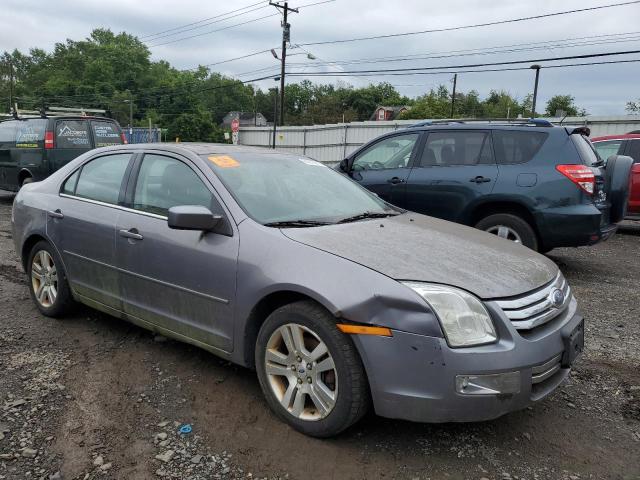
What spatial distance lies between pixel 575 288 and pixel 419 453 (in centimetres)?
388

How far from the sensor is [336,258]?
8.79ft

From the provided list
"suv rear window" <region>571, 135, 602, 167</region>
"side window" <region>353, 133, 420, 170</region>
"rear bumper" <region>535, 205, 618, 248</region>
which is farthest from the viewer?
"side window" <region>353, 133, 420, 170</region>

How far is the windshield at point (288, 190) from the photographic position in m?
3.30

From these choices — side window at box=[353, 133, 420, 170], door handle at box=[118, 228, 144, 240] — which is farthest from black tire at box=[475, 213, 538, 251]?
door handle at box=[118, 228, 144, 240]

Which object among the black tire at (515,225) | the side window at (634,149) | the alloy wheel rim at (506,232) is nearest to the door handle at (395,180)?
the black tire at (515,225)

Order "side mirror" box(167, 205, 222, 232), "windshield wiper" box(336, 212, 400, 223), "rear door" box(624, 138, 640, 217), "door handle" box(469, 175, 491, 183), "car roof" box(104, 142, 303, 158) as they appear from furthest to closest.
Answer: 1. "rear door" box(624, 138, 640, 217)
2. "door handle" box(469, 175, 491, 183)
3. "car roof" box(104, 142, 303, 158)
4. "windshield wiper" box(336, 212, 400, 223)
5. "side mirror" box(167, 205, 222, 232)

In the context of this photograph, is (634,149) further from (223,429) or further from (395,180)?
(223,429)

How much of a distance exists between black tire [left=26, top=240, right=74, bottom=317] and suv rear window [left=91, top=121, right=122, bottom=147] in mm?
6860

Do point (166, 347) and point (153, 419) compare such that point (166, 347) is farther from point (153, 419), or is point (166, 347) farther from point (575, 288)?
point (575, 288)

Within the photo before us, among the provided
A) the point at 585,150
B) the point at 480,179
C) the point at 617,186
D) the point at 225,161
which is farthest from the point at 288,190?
the point at 617,186

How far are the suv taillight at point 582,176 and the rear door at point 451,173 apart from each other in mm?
756

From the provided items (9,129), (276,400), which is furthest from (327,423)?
(9,129)

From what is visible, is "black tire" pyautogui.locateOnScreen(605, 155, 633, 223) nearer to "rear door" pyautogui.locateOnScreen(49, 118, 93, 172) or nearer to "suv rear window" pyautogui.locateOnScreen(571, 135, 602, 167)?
"suv rear window" pyautogui.locateOnScreen(571, 135, 602, 167)

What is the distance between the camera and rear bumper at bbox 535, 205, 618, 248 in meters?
5.62
